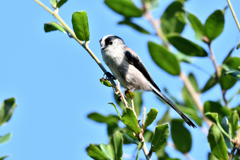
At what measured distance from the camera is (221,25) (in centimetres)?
229

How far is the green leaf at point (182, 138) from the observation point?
7.40 feet

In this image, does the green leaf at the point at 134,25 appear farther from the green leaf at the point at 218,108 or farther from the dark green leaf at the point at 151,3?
the green leaf at the point at 218,108

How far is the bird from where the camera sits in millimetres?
3361

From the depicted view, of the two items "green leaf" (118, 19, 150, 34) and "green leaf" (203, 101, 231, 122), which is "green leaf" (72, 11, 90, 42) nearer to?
"green leaf" (203, 101, 231, 122)

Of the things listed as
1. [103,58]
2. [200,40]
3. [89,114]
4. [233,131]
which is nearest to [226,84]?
[200,40]

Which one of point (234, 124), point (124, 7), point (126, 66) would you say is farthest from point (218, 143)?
point (126, 66)

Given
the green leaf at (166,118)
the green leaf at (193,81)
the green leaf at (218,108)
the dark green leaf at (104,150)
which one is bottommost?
the green leaf at (218,108)

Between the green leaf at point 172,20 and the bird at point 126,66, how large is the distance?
696mm

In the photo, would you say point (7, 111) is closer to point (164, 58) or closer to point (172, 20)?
point (164, 58)

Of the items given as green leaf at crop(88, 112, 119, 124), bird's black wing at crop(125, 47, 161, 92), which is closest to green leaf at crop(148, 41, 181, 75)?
green leaf at crop(88, 112, 119, 124)

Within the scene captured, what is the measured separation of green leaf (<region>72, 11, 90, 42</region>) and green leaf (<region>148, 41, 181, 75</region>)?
0.77m

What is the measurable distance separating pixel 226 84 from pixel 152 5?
3.60 feet

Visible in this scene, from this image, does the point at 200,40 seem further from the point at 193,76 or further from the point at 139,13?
the point at 139,13

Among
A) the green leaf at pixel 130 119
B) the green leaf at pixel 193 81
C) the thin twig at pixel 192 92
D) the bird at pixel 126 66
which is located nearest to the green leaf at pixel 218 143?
the green leaf at pixel 130 119
